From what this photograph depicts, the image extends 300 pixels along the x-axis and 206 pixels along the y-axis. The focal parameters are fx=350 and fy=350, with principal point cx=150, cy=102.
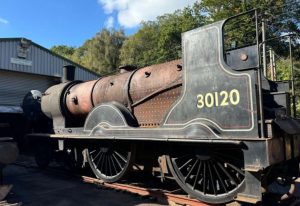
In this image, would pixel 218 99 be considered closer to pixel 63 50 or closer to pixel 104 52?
pixel 104 52

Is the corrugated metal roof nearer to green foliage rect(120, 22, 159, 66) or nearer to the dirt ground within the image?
the dirt ground

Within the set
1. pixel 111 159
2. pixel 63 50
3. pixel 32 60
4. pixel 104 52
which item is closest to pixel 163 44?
pixel 104 52

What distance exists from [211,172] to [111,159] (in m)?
2.78

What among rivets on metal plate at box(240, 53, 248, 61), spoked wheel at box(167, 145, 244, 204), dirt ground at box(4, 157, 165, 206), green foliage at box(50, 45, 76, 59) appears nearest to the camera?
spoked wheel at box(167, 145, 244, 204)

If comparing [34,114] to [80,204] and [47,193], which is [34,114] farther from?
[80,204]

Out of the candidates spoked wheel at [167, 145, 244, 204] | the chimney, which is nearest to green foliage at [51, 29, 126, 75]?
the chimney

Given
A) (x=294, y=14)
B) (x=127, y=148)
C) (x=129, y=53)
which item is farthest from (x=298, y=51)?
(x=127, y=148)

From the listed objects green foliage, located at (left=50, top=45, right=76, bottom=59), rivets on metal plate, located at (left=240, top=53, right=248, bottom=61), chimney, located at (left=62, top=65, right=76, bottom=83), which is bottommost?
rivets on metal plate, located at (left=240, top=53, right=248, bottom=61)

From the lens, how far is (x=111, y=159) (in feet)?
26.4

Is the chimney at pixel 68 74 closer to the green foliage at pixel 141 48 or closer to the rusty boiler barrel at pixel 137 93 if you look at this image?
the rusty boiler barrel at pixel 137 93

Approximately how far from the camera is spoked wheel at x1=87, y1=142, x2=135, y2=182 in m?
7.53

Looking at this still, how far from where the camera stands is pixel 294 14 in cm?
3359

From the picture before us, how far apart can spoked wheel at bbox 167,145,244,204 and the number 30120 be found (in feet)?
2.33

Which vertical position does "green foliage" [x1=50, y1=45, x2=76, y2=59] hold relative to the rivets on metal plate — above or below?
above
